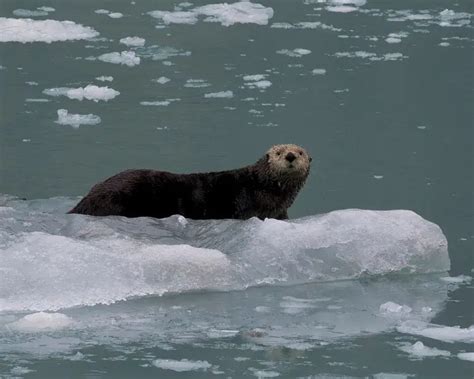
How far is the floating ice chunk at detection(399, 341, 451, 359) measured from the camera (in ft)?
19.4

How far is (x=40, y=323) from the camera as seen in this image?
20.0ft

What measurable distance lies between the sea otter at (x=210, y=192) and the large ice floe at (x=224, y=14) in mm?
4873

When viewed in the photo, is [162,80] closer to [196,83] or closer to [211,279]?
[196,83]

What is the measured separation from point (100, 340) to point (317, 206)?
101 inches

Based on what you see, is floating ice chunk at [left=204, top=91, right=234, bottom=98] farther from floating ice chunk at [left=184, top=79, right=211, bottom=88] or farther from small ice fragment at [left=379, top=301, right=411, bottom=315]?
small ice fragment at [left=379, top=301, right=411, bottom=315]

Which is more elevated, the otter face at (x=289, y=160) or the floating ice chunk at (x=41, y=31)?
the floating ice chunk at (x=41, y=31)

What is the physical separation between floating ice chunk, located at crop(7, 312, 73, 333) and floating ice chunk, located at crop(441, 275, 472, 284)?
→ 1.99 metres

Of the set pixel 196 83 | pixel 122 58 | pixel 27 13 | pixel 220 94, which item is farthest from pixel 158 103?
pixel 27 13

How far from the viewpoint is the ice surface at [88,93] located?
10469 millimetres

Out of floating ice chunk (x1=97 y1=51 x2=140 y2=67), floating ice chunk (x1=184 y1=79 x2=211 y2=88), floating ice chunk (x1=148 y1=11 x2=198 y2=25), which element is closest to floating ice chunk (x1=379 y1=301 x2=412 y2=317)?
floating ice chunk (x1=184 y1=79 x2=211 y2=88)

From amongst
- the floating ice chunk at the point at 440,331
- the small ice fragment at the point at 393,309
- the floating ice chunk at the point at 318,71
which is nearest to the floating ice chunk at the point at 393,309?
the small ice fragment at the point at 393,309

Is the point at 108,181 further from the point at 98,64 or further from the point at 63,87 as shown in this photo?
the point at 98,64

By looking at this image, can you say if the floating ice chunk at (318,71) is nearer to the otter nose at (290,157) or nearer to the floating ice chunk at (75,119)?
the floating ice chunk at (75,119)

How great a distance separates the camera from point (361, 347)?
603 centimetres
